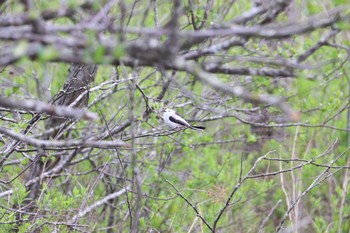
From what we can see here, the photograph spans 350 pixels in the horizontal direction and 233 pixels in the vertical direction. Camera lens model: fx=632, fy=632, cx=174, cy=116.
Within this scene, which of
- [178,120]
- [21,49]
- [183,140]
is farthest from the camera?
[183,140]

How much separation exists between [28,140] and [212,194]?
339 cm

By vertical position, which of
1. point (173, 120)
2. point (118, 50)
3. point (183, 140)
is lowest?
point (183, 140)

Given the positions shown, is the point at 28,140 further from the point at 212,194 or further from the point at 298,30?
the point at 212,194

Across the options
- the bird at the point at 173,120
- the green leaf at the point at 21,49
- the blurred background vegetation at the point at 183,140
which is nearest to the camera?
the green leaf at the point at 21,49

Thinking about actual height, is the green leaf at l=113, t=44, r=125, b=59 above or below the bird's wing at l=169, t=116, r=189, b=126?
above

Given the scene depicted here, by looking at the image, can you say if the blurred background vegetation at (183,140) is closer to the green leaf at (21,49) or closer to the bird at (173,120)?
the bird at (173,120)

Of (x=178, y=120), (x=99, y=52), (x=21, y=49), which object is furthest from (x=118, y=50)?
(x=178, y=120)

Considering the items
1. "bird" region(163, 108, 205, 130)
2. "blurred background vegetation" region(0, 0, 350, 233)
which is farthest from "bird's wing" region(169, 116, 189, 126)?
"blurred background vegetation" region(0, 0, 350, 233)

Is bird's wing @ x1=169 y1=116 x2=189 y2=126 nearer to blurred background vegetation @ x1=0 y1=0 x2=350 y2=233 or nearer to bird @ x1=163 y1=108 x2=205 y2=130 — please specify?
bird @ x1=163 y1=108 x2=205 y2=130

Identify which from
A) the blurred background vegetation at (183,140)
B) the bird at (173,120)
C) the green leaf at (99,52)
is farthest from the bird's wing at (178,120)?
the green leaf at (99,52)

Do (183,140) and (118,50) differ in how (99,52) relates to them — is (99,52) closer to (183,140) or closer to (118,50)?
(118,50)

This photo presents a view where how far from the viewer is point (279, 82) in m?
7.53

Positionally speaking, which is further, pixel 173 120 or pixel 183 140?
pixel 183 140

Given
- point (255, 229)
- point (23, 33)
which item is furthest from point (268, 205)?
point (23, 33)
